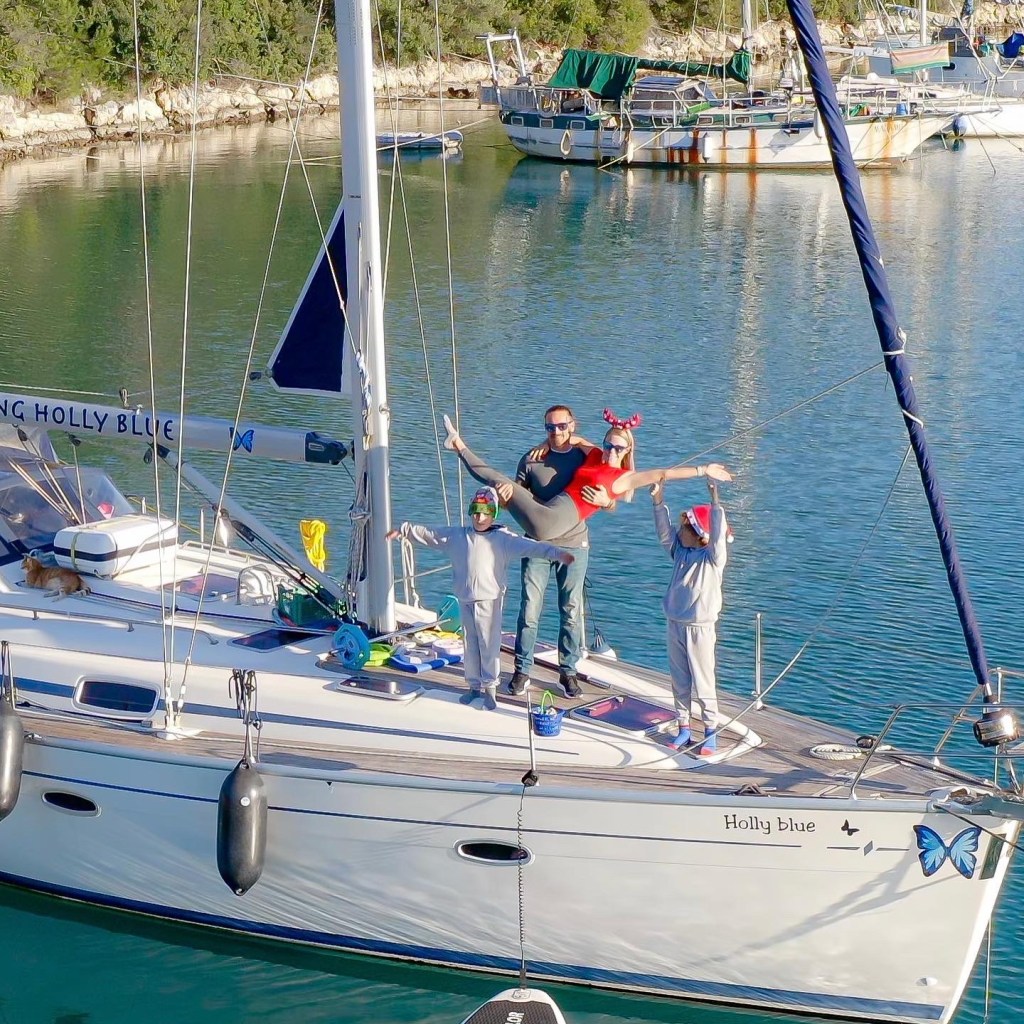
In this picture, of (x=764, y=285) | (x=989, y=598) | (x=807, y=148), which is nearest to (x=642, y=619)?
(x=989, y=598)

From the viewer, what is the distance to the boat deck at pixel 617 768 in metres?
9.98

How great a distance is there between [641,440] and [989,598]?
25.1 ft

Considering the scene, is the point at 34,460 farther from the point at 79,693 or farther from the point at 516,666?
the point at 516,666

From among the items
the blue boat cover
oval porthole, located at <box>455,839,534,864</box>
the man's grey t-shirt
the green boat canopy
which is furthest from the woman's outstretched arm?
the blue boat cover

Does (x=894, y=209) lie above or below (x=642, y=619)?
above

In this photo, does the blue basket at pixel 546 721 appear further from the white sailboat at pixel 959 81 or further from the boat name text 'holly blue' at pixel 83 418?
the white sailboat at pixel 959 81

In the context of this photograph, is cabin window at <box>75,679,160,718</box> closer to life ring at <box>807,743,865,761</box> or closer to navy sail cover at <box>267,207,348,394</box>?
navy sail cover at <box>267,207,348,394</box>

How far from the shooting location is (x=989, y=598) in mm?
17359

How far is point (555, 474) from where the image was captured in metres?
10.9

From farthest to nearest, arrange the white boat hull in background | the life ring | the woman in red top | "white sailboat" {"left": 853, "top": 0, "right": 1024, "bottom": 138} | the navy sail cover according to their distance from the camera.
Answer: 1. "white sailboat" {"left": 853, "top": 0, "right": 1024, "bottom": 138}
2. the white boat hull in background
3. the navy sail cover
4. the woman in red top
5. the life ring

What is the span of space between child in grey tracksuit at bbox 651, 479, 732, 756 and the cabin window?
3.90 meters

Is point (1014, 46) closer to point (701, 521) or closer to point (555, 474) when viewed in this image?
point (555, 474)

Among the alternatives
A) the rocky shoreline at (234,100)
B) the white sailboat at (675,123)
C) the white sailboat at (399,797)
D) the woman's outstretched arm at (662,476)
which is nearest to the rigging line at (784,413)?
the woman's outstretched arm at (662,476)

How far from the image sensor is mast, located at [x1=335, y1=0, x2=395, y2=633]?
416 inches
